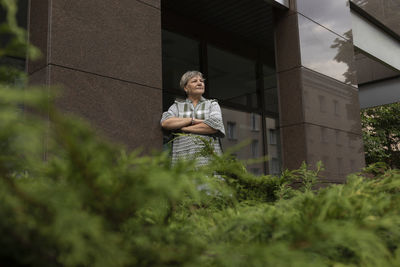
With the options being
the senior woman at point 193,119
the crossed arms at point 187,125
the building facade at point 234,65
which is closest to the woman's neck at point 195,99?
the senior woman at point 193,119

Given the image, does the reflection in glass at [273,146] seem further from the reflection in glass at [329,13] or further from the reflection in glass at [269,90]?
the reflection in glass at [329,13]

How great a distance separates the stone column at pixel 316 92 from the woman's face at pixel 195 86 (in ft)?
10.1

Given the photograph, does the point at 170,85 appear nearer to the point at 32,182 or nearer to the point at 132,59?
the point at 132,59

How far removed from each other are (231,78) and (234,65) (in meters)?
0.46

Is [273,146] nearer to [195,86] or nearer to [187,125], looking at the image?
[195,86]

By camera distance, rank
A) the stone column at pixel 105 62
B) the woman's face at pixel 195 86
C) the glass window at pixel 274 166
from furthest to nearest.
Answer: the glass window at pixel 274 166, the woman's face at pixel 195 86, the stone column at pixel 105 62

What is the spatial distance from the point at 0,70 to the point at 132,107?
4140mm

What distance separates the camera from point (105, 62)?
4.65m

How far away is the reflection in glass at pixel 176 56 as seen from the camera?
1101cm

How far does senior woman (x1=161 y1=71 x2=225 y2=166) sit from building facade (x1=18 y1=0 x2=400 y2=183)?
0.25 m

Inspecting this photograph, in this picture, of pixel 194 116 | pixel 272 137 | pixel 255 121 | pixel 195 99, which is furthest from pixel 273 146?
pixel 194 116

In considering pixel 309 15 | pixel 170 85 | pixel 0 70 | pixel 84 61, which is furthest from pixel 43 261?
pixel 170 85

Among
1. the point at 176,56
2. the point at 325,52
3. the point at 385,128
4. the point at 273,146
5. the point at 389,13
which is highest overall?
the point at 389,13

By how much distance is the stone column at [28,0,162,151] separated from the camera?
14.0 ft
